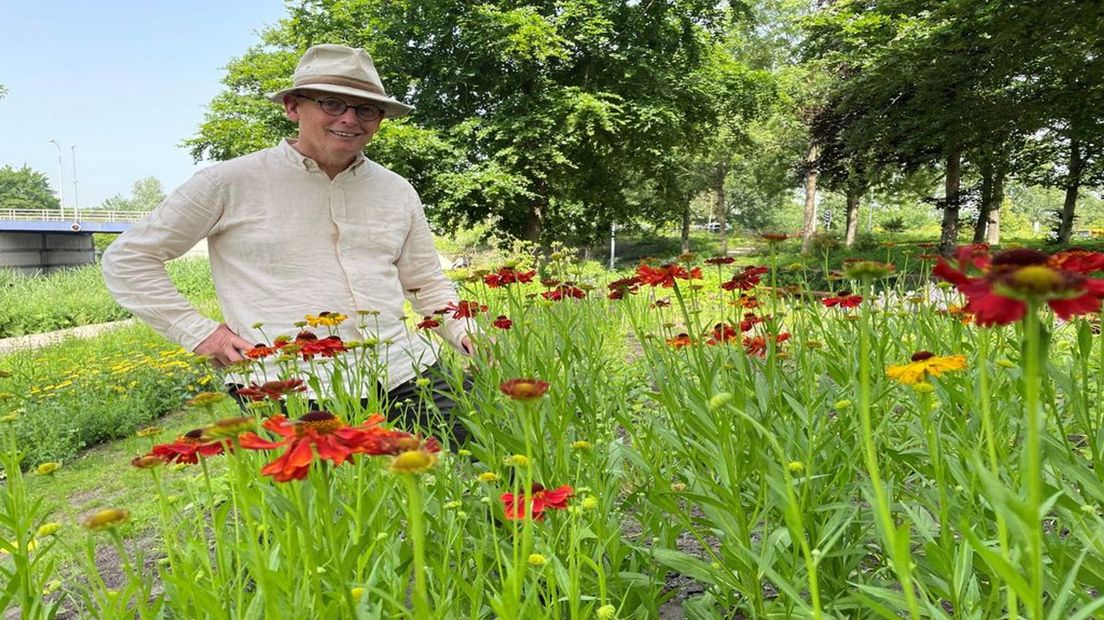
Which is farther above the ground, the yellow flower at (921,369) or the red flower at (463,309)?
the yellow flower at (921,369)

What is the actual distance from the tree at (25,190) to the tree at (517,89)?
59957mm

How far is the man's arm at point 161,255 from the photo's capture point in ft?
5.79

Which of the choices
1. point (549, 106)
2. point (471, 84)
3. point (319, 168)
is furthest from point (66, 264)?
point (319, 168)

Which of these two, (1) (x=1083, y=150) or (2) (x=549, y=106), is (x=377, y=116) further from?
(1) (x=1083, y=150)

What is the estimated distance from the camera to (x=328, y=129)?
6.00ft

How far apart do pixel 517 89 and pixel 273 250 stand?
13.0 m

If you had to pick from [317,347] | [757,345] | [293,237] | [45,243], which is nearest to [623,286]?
[757,345]

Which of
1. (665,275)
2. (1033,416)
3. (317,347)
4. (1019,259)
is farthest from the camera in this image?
(665,275)

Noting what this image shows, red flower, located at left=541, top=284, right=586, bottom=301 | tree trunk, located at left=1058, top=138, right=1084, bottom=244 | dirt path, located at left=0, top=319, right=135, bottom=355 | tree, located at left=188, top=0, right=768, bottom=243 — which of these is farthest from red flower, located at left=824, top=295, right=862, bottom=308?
tree trunk, located at left=1058, top=138, right=1084, bottom=244

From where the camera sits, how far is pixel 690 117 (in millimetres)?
14703

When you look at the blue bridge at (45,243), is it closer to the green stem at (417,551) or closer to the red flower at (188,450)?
the red flower at (188,450)

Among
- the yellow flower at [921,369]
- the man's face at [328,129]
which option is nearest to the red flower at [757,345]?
the yellow flower at [921,369]

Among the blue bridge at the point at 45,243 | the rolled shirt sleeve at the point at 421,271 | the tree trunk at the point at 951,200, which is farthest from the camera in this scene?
the blue bridge at the point at 45,243

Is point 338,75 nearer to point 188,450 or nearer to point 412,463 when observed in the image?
point 188,450
